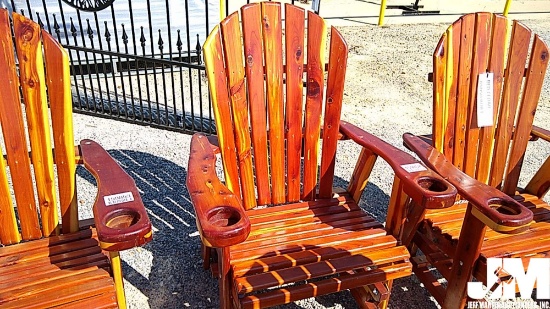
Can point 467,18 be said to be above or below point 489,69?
above

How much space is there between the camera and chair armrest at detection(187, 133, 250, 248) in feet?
3.94

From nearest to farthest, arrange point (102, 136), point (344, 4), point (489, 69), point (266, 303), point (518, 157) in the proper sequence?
point (266, 303) < point (489, 69) < point (518, 157) < point (102, 136) < point (344, 4)

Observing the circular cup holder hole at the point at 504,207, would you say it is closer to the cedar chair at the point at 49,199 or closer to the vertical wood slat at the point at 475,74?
the vertical wood slat at the point at 475,74

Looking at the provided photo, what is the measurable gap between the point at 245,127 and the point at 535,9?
29.7 ft

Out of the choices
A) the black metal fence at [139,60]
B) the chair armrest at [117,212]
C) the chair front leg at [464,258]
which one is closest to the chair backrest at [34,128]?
the chair armrest at [117,212]

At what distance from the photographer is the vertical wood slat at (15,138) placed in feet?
4.96

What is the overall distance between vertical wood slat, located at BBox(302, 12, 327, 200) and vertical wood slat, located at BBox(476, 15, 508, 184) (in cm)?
83

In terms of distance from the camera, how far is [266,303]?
1.50m

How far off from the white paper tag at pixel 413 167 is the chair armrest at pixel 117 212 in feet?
3.08

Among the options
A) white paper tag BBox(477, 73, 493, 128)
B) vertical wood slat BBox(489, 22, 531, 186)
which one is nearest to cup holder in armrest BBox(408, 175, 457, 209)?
white paper tag BBox(477, 73, 493, 128)

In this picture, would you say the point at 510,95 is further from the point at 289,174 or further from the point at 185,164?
the point at 185,164

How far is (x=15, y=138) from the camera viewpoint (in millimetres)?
1593

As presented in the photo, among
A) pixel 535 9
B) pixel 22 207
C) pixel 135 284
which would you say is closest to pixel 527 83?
pixel 135 284

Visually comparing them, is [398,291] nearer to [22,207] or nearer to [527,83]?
[527,83]
